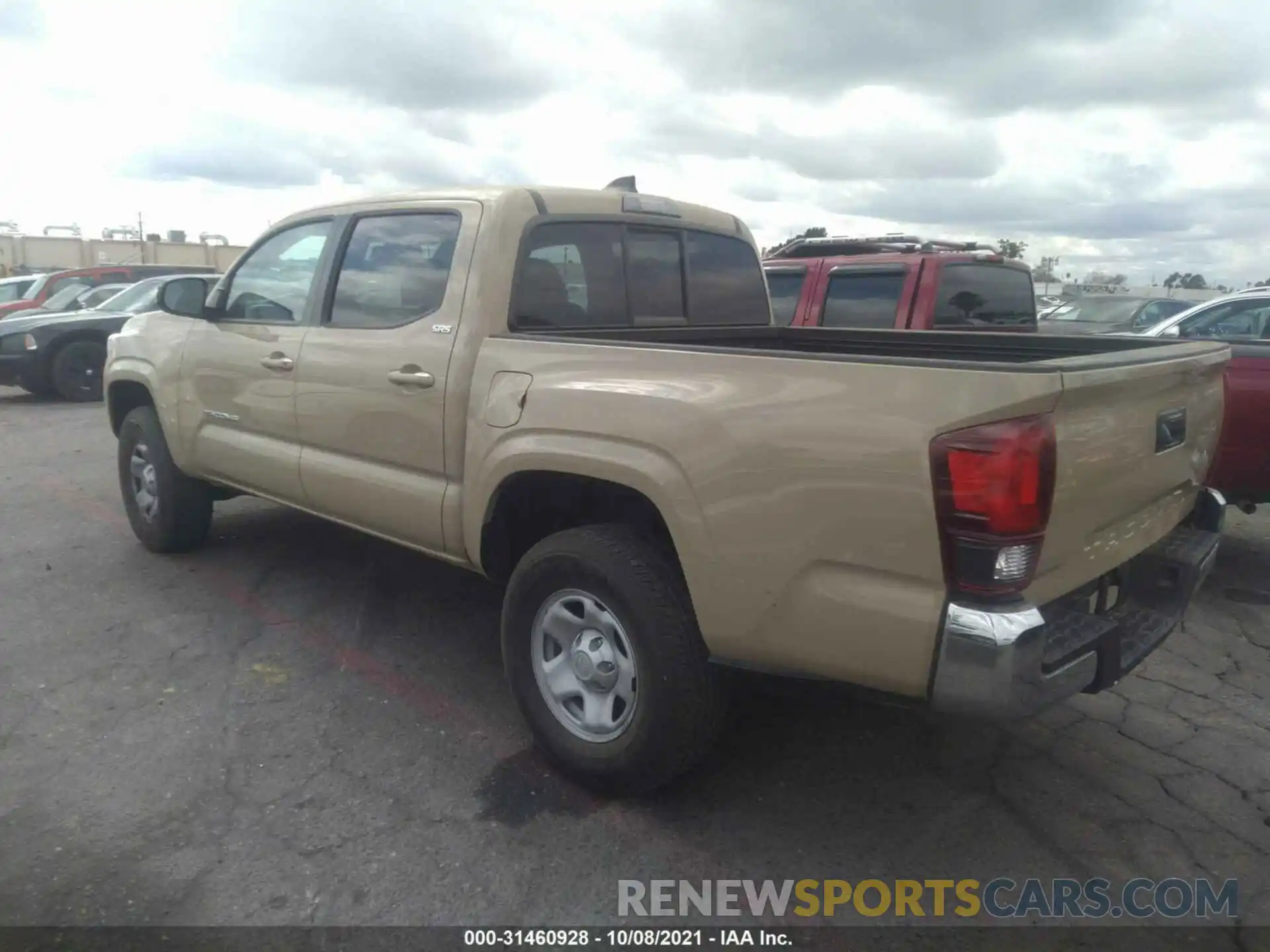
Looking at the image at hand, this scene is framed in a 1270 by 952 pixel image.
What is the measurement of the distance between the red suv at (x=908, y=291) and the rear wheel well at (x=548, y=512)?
143 inches

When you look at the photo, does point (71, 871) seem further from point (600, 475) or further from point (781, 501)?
point (781, 501)

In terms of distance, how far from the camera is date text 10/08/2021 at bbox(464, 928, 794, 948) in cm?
253

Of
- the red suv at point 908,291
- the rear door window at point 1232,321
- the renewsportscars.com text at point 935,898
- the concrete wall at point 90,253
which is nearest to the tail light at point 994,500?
the renewsportscars.com text at point 935,898

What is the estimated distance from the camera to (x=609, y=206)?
396 centimetres

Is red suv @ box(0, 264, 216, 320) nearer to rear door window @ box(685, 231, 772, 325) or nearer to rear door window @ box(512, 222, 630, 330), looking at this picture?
rear door window @ box(685, 231, 772, 325)

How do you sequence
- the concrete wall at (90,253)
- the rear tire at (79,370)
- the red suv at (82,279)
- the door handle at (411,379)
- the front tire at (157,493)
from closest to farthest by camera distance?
1. the door handle at (411,379)
2. the front tire at (157,493)
3. the rear tire at (79,370)
4. the red suv at (82,279)
5. the concrete wall at (90,253)

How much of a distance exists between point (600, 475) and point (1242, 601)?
4085 millimetres

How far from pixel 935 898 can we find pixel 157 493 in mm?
4608

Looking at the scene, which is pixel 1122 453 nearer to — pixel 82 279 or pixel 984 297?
pixel 984 297

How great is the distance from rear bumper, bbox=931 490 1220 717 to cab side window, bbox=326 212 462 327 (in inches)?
90.8

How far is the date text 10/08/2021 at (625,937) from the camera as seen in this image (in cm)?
253

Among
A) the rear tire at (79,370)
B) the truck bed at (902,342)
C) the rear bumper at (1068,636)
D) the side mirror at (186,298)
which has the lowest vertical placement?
the rear tire at (79,370)

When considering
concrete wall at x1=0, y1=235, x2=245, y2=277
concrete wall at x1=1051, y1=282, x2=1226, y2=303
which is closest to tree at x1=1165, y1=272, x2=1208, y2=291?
concrete wall at x1=1051, y1=282, x2=1226, y2=303

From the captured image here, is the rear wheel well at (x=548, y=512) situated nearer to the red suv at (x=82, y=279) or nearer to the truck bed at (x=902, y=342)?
the truck bed at (x=902, y=342)
